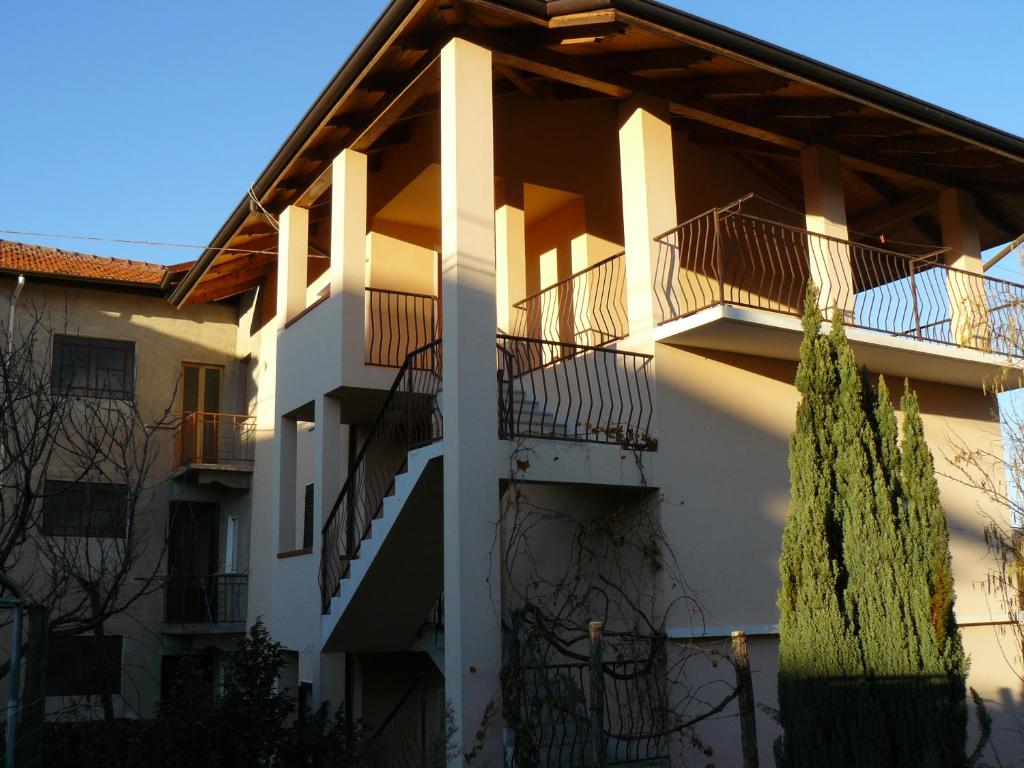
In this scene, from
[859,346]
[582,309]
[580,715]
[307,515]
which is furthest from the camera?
[307,515]

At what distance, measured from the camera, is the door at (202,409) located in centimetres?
1961

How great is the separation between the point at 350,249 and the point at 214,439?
8.57 m

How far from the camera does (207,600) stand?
19.3 metres

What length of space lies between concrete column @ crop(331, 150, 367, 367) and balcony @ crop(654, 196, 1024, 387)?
3.57 meters

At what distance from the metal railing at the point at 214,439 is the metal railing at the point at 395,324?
652 cm

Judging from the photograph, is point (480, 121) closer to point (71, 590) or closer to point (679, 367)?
point (679, 367)

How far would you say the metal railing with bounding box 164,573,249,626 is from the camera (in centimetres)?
1930

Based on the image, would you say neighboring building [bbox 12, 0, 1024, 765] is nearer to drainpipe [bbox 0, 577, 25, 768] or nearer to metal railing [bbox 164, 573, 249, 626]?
drainpipe [bbox 0, 577, 25, 768]

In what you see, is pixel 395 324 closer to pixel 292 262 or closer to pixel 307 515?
pixel 292 262

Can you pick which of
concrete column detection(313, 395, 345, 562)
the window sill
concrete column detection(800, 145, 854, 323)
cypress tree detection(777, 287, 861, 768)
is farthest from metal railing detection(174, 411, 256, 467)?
cypress tree detection(777, 287, 861, 768)

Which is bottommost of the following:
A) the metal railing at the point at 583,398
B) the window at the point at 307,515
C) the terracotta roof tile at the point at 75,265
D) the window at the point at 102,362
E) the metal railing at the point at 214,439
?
the window at the point at 307,515

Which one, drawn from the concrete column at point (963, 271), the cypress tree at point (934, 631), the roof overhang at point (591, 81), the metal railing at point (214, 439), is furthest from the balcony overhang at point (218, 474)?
the cypress tree at point (934, 631)

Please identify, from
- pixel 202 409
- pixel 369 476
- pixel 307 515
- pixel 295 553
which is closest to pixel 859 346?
pixel 369 476

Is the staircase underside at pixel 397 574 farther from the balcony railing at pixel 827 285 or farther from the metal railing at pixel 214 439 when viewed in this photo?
the metal railing at pixel 214 439
